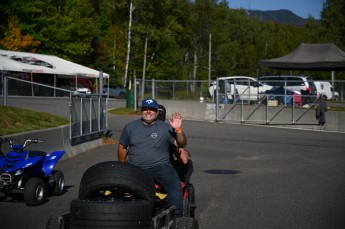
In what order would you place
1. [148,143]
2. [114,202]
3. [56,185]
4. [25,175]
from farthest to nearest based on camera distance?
[56,185]
[25,175]
[148,143]
[114,202]

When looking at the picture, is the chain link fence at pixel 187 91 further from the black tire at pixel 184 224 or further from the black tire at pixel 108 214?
the black tire at pixel 108 214

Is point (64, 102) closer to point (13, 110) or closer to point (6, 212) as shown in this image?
point (13, 110)

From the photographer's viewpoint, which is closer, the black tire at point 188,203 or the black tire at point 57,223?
the black tire at point 57,223

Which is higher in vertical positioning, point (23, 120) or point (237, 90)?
point (237, 90)

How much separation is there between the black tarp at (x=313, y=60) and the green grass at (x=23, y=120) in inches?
650

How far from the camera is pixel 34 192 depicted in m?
10.8

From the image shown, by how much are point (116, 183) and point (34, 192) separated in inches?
182

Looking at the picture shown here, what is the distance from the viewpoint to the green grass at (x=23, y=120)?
732 inches

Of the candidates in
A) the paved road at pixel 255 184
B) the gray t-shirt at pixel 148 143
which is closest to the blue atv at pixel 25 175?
the paved road at pixel 255 184

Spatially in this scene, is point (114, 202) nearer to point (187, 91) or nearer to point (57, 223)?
point (57, 223)

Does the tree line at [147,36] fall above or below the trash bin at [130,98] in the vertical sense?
above

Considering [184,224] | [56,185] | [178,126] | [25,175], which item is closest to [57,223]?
[184,224]

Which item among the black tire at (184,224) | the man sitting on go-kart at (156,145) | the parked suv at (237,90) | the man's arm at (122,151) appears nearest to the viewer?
the black tire at (184,224)

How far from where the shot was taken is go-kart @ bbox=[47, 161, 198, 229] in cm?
629
